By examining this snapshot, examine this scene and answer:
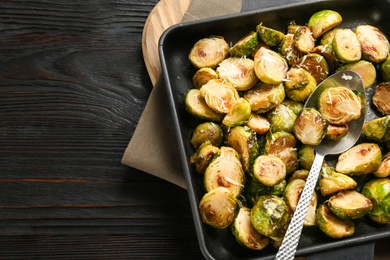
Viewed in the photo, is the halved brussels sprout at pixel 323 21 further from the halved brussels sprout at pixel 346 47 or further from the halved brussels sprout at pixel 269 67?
the halved brussels sprout at pixel 269 67

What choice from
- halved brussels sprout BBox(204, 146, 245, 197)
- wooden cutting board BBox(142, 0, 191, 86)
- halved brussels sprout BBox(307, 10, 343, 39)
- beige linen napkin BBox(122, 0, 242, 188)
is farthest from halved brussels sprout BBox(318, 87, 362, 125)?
wooden cutting board BBox(142, 0, 191, 86)

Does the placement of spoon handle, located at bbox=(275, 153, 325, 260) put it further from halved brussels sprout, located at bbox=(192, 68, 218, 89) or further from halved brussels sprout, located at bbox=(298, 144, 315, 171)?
halved brussels sprout, located at bbox=(192, 68, 218, 89)

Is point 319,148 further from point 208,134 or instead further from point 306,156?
point 208,134

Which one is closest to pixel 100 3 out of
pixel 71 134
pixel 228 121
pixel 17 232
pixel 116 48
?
pixel 116 48

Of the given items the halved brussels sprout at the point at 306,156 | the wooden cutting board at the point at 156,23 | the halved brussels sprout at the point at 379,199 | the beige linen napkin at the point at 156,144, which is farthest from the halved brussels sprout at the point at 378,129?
the wooden cutting board at the point at 156,23

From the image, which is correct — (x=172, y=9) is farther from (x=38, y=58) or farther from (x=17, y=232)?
(x=17, y=232)
